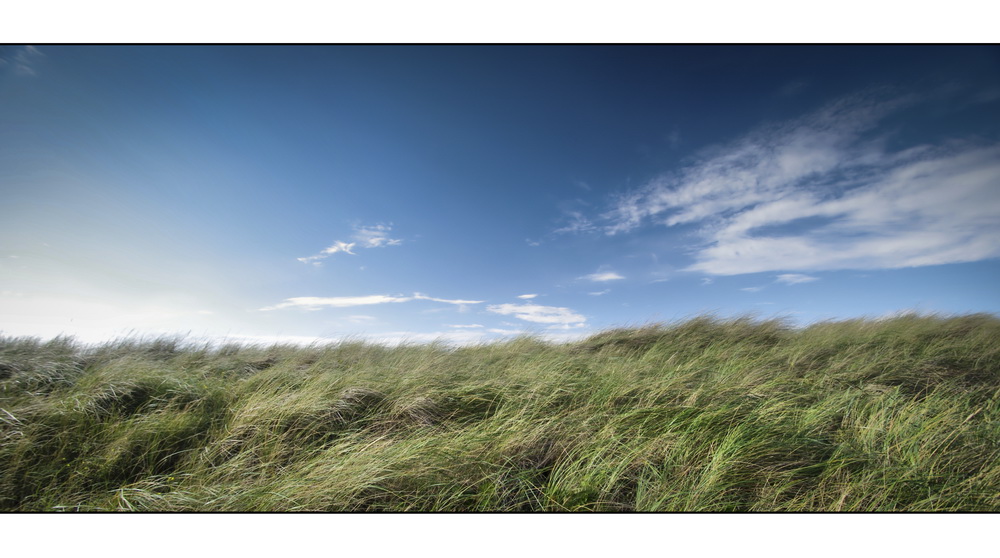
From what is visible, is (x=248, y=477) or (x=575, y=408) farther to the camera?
(x=575, y=408)

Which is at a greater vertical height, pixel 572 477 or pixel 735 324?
pixel 735 324

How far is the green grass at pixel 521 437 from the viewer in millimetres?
1817

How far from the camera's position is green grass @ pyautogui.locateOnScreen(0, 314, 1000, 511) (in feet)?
5.96

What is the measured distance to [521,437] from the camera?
2191mm

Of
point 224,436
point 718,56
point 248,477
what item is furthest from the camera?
point 718,56

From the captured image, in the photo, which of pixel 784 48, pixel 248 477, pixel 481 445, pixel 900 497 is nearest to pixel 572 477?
pixel 481 445

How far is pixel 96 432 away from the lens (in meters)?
2.50

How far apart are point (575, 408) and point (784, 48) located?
303 centimetres

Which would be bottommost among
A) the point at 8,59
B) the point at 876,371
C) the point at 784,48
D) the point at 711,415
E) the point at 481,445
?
the point at 481,445

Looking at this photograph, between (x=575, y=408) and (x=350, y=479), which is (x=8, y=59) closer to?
(x=350, y=479)

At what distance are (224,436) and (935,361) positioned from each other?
608 cm

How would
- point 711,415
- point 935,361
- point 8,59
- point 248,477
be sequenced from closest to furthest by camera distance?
1. point 248,477
2. point 711,415
3. point 8,59
4. point 935,361

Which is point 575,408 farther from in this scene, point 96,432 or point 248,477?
point 96,432

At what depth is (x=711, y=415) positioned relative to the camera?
2.27 metres
